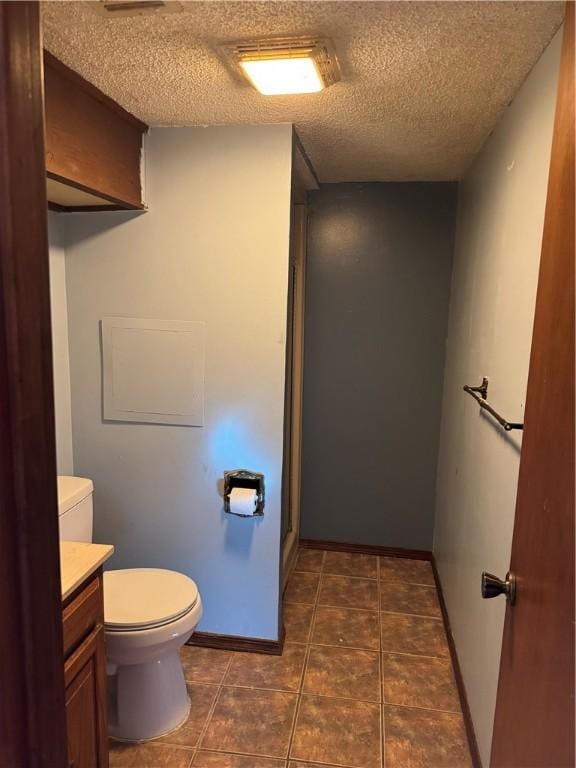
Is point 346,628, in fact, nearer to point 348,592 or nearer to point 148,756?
point 348,592

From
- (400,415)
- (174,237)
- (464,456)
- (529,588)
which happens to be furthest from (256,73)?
(400,415)

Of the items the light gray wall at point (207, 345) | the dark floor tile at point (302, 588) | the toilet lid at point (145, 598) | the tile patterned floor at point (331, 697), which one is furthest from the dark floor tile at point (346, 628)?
the toilet lid at point (145, 598)

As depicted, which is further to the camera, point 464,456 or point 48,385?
point 464,456

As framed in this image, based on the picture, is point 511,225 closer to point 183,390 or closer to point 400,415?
point 183,390

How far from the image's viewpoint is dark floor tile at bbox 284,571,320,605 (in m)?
2.77

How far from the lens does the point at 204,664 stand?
2256mm

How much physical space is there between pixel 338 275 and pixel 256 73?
1640 millimetres

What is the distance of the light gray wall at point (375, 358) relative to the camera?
2.98 metres

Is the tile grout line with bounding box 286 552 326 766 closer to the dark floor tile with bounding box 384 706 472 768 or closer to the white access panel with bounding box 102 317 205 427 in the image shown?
the dark floor tile with bounding box 384 706 472 768

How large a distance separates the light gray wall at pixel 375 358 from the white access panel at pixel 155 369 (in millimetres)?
1089

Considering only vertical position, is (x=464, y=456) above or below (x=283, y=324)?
below

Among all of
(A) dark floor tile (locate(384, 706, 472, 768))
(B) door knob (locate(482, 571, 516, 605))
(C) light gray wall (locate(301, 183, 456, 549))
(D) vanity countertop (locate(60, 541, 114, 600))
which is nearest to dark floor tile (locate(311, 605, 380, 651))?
(A) dark floor tile (locate(384, 706, 472, 768))

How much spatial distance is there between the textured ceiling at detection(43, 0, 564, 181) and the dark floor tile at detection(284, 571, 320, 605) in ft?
7.32

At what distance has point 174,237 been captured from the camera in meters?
2.16
